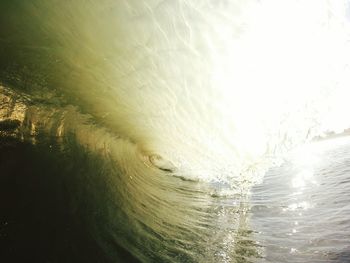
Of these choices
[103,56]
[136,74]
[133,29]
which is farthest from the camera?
[136,74]

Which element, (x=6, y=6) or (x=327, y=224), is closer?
(x=6, y=6)

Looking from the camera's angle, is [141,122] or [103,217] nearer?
[103,217]

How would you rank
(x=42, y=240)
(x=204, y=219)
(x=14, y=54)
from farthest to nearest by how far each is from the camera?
(x=204, y=219) < (x=14, y=54) < (x=42, y=240)

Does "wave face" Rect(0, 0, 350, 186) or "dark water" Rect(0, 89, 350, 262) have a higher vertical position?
"wave face" Rect(0, 0, 350, 186)

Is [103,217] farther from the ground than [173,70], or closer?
closer

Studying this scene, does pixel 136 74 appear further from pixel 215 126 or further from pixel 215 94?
pixel 215 126

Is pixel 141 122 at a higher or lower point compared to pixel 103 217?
higher

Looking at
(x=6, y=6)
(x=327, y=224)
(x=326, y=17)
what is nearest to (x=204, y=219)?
(x=327, y=224)

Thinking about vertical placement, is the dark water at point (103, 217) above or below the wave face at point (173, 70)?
below
